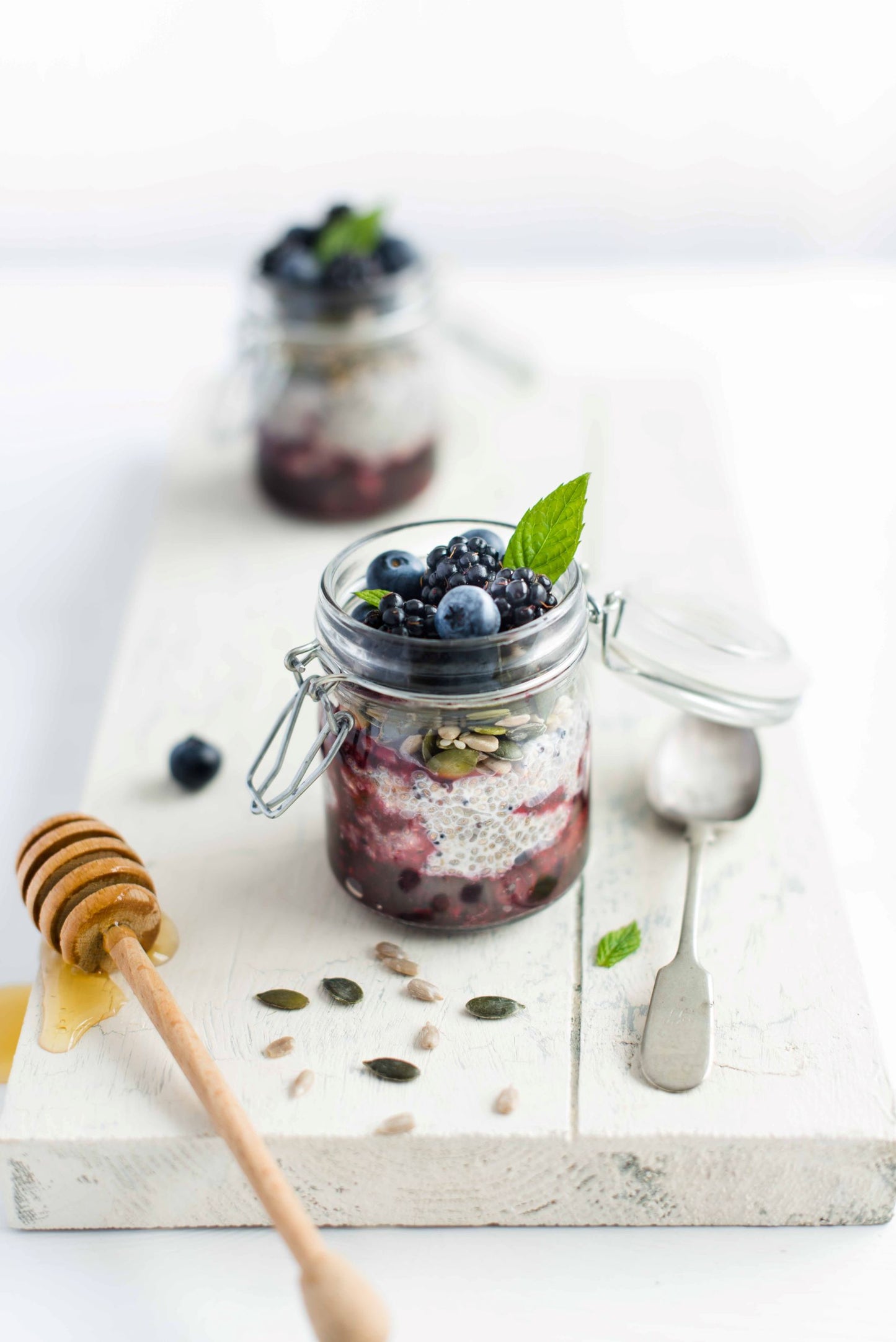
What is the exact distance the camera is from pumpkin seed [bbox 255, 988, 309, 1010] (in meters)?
1.05

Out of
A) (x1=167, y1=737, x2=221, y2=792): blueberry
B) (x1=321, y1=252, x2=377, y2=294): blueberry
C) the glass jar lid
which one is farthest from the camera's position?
(x1=321, y1=252, x2=377, y2=294): blueberry

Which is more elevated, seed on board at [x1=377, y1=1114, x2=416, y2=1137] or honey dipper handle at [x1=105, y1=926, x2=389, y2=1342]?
honey dipper handle at [x1=105, y1=926, x2=389, y2=1342]

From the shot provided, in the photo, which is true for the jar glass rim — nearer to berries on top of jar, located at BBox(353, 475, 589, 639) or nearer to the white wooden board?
berries on top of jar, located at BBox(353, 475, 589, 639)

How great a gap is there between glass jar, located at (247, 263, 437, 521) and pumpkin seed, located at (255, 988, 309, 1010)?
876 millimetres

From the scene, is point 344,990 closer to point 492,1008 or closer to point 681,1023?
point 492,1008

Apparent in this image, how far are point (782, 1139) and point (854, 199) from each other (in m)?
2.66

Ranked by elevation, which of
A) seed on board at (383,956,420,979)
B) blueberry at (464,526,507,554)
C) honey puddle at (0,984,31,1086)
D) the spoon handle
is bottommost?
honey puddle at (0,984,31,1086)

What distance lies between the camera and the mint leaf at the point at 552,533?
101 cm

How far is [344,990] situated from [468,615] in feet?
1.14

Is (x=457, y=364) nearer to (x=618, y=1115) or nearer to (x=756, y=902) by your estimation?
(x=756, y=902)

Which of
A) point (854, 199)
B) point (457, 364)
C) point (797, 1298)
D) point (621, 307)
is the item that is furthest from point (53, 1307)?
point (854, 199)

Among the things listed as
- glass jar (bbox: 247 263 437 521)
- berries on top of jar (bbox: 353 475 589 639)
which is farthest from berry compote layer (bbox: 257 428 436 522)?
berries on top of jar (bbox: 353 475 589 639)

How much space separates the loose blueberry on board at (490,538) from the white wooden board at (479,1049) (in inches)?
12.7

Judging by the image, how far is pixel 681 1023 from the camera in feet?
3.34
